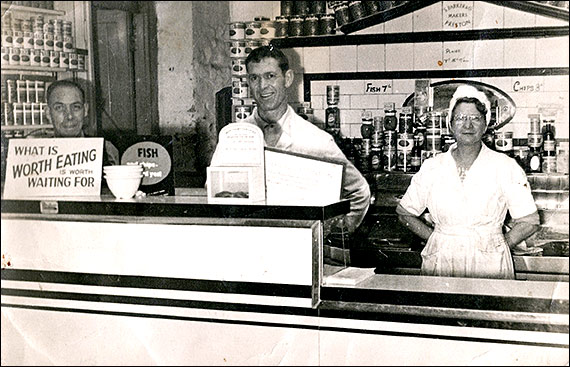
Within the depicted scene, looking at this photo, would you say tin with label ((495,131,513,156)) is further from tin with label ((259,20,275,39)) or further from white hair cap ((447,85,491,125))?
tin with label ((259,20,275,39))

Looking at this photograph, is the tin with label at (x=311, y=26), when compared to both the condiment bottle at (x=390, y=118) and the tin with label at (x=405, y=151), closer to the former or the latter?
the condiment bottle at (x=390, y=118)

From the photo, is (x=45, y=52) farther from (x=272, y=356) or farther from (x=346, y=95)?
(x=272, y=356)

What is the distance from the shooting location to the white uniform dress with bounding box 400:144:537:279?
3418mm

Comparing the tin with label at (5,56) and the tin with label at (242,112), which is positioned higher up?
the tin with label at (5,56)

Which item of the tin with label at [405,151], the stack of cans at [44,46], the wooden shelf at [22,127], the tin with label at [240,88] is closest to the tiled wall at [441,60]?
the tin with label at [405,151]

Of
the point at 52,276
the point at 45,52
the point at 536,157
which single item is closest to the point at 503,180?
the point at 536,157

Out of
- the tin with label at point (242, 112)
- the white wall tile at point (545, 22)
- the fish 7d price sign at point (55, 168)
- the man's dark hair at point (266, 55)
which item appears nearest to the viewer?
the fish 7d price sign at point (55, 168)

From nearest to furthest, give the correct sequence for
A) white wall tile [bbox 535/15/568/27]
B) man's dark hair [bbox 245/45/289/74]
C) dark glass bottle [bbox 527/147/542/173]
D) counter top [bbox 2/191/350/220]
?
counter top [bbox 2/191/350/220], man's dark hair [bbox 245/45/289/74], dark glass bottle [bbox 527/147/542/173], white wall tile [bbox 535/15/568/27]

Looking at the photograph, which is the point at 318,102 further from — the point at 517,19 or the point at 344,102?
the point at 517,19

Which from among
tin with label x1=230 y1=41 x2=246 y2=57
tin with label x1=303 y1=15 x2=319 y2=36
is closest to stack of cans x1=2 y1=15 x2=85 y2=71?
tin with label x1=230 y1=41 x2=246 y2=57

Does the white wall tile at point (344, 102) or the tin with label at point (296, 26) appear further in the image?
the white wall tile at point (344, 102)

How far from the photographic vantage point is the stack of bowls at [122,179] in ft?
10.6

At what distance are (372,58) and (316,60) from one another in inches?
14.2

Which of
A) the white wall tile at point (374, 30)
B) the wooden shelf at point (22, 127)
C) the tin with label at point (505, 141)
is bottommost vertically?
the tin with label at point (505, 141)
